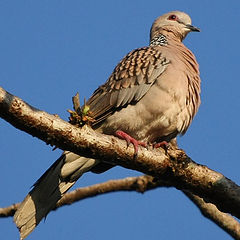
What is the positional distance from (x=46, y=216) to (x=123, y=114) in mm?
1227

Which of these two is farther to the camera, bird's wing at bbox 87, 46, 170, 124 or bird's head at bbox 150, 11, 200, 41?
bird's head at bbox 150, 11, 200, 41

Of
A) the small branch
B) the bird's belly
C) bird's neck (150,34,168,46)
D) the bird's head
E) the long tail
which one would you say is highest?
the bird's head

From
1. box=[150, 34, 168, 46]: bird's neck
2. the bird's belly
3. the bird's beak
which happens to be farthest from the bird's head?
the bird's belly

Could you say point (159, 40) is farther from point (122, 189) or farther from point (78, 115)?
point (78, 115)

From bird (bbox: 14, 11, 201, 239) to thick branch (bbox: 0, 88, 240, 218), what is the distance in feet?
2.22

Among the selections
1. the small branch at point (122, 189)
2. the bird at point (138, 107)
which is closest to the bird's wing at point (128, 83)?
the bird at point (138, 107)

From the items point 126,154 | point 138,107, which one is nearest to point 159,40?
point 138,107

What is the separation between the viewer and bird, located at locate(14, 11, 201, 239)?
5.01 metres

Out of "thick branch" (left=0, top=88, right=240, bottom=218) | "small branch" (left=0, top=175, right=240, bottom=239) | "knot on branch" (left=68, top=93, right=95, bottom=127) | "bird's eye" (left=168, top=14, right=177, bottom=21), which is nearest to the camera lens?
"thick branch" (left=0, top=88, right=240, bottom=218)

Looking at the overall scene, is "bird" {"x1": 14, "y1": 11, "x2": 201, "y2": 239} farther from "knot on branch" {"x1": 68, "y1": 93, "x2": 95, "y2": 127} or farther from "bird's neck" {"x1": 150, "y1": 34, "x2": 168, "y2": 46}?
"knot on branch" {"x1": 68, "y1": 93, "x2": 95, "y2": 127}

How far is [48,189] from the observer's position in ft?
15.8

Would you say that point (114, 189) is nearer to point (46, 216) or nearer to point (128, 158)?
point (46, 216)

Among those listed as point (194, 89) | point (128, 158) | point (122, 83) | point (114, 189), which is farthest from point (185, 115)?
point (128, 158)

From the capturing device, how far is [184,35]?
6.84m
